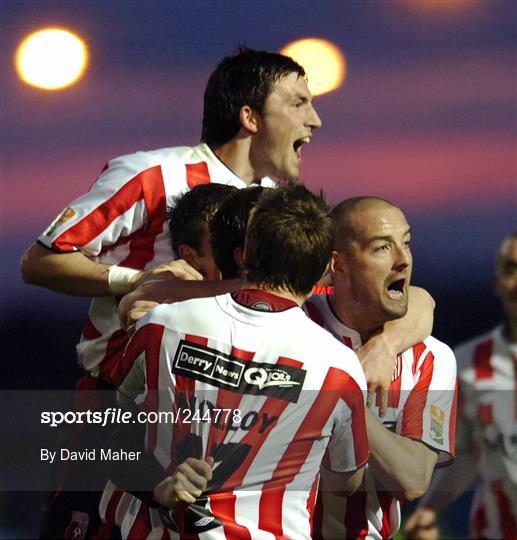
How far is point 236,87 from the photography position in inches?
116

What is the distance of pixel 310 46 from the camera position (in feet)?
11.1

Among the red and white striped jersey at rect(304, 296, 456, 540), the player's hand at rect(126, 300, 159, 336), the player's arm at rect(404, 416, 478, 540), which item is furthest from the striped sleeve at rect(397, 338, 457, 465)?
the player's hand at rect(126, 300, 159, 336)

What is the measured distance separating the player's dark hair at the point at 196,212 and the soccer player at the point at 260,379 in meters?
0.43

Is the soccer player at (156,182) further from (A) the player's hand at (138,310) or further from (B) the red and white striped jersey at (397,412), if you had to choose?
(B) the red and white striped jersey at (397,412)

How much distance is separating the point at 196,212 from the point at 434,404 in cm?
65

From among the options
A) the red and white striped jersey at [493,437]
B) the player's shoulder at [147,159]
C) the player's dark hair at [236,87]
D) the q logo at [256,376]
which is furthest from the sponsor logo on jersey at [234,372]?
the player's dark hair at [236,87]

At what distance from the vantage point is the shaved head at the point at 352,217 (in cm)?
241

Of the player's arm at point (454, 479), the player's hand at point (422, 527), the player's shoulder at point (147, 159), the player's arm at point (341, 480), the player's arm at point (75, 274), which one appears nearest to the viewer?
the player's arm at point (341, 480)

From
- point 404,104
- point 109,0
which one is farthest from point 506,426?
point 109,0

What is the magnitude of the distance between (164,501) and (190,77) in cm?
173

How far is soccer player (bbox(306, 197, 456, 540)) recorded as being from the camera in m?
2.38

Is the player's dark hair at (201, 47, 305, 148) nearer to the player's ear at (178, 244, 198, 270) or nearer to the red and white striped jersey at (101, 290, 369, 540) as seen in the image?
the player's ear at (178, 244, 198, 270)

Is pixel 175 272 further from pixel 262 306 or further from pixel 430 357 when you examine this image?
pixel 430 357

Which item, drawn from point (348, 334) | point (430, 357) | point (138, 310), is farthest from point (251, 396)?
point (430, 357)
